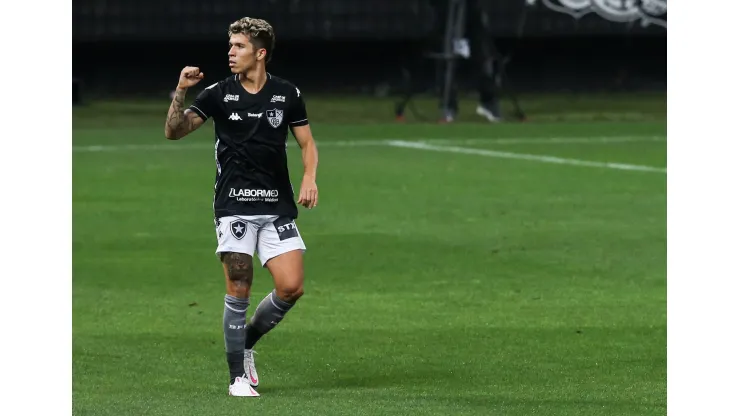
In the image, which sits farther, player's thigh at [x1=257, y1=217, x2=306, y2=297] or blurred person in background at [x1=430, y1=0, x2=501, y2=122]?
blurred person in background at [x1=430, y1=0, x2=501, y2=122]

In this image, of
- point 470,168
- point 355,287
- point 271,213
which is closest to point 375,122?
point 470,168

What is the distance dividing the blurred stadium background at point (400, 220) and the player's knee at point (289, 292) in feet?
1.50

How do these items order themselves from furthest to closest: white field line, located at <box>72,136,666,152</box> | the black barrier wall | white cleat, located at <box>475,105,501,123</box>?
the black barrier wall < white cleat, located at <box>475,105,501,123</box> < white field line, located at <box>72,136,666,152</box>

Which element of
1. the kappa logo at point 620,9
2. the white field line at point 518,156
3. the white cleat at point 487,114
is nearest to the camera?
the white field line at point 518,156

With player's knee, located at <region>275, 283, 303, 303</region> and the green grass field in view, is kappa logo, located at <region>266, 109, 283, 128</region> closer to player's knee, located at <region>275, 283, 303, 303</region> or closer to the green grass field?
player's knee, located at <region>275, 283, 303, 303</region>

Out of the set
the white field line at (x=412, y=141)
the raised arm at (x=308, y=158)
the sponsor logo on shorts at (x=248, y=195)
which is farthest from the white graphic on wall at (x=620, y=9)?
the sponsor logo on shorts at (x=248, y=195)

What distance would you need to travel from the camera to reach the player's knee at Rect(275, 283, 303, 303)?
8164 millimetres

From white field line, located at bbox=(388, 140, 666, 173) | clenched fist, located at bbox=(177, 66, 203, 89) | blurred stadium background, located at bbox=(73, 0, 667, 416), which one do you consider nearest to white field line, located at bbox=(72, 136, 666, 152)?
blurred stadium background, located at bbox=(73, 0, 667, 416)

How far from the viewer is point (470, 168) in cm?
2366

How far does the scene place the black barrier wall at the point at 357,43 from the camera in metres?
36.4

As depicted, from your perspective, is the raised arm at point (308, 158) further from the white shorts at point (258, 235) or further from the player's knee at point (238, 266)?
the player's knee at point (238, 266)
